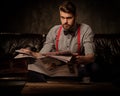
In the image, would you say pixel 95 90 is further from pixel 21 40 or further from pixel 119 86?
pixel 21 40

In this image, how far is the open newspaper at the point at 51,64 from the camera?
6.85ft

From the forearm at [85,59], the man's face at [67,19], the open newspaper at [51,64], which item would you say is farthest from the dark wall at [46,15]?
the open newspaper at [51,64]

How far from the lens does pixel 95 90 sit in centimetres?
182

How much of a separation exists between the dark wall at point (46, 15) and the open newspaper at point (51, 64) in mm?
2063

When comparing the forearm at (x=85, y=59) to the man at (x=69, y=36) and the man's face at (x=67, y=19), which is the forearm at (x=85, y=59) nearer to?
the man at (x=69, y=36)

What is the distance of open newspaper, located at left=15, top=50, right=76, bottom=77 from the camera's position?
6.85ft

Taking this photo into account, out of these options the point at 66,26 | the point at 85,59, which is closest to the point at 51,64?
the point at 85,59

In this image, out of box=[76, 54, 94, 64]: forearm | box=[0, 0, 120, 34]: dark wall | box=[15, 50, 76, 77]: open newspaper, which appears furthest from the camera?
box=[0, 0, 120, 34]: dark wall

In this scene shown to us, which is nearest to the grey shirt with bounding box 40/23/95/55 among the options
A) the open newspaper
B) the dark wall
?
the open newspaper

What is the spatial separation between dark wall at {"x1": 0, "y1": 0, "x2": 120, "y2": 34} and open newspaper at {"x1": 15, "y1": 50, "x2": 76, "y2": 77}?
2063 mm

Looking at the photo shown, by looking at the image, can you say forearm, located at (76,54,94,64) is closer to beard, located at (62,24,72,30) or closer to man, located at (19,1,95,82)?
man, located at (19,1,95,82)

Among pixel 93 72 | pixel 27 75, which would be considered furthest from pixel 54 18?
pixel 27 75

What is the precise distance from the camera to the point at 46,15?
4.17 metres

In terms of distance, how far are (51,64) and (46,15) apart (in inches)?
84.6
